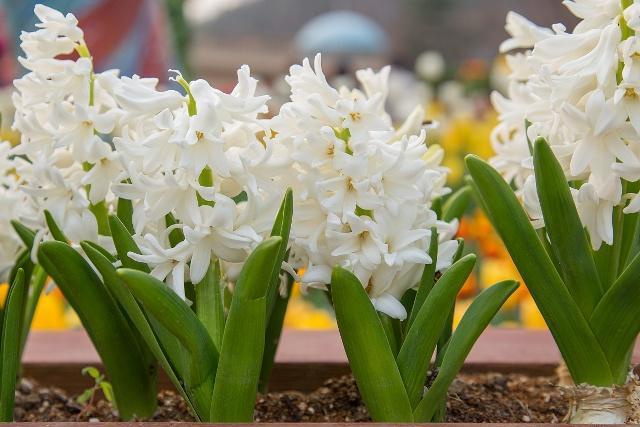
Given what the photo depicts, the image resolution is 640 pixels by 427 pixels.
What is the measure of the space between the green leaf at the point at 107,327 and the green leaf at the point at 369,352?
0.28 meters

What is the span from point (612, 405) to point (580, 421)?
38mm

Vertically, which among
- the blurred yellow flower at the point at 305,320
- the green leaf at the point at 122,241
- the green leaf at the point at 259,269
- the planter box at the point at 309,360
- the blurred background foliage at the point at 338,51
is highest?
the blurred background foliage at the point at 338,51

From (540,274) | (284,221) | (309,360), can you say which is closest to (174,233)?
(284,221)

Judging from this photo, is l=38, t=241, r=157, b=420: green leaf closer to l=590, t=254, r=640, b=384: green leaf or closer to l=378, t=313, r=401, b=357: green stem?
l=378, t=313, r=401, b=357: green stem

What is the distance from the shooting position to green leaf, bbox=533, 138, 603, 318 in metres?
0.94

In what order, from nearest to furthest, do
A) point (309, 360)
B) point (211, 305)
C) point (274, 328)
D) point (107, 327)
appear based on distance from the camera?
point (211, 305), point (107, 327), point (274, 328), point (309, 360)

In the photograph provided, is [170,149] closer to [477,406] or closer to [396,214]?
[396,214]

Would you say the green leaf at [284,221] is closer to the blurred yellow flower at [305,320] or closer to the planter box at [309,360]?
the planter box at [309,360]

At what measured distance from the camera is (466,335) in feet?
3.22

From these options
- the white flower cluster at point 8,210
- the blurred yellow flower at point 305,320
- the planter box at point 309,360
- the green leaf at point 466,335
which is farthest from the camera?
the blurred yellow flower at point 305,320

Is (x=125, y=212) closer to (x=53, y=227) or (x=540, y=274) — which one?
(x=53, y=227)

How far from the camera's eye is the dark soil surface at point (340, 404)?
123 cm

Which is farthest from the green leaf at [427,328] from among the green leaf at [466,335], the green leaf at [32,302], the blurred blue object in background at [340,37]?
the blurred blue object in background at [340,37]

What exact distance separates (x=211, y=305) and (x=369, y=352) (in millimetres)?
166
